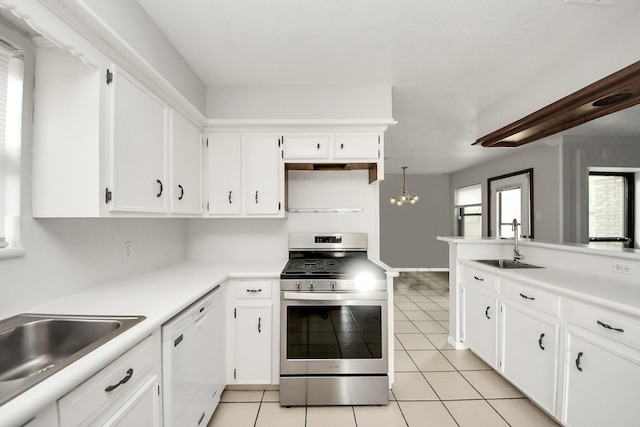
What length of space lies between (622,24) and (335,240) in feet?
7.73

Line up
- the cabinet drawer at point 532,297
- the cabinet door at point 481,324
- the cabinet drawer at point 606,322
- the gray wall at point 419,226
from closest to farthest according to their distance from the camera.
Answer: the cabinet drawer at point 606,322 → the cabinet drawer at point 532,297 → the cabinet door at point 481,324 → the gray wall at point 419,226

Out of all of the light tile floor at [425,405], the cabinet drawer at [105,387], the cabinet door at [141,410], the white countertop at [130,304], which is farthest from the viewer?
the light tile floor at [425,405]

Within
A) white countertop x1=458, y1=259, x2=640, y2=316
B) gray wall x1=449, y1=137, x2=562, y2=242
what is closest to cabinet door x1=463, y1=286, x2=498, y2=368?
white countertop x1=458, y1=259, x2=640, y2=316

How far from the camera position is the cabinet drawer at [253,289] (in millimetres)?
2090

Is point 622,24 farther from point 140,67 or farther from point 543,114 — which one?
point 140,67

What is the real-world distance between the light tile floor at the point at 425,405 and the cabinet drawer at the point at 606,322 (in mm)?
829

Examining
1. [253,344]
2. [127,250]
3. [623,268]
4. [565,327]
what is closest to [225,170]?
[127,250]

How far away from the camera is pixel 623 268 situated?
5.78 feet

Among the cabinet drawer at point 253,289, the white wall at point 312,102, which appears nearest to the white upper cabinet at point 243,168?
the white wall at point 312,102

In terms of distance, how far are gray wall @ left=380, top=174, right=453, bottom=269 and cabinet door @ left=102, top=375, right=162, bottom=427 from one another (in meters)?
6.35

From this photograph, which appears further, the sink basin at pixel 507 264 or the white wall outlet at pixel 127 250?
the sink basin at pixel 507 264

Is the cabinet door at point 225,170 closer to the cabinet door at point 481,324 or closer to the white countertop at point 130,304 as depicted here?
the white countertop at point 130,304

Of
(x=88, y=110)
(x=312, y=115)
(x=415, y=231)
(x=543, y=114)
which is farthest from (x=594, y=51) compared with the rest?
(x=415, y=231)

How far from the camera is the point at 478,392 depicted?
84.4 inches
